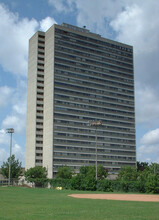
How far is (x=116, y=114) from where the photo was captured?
6486 inches

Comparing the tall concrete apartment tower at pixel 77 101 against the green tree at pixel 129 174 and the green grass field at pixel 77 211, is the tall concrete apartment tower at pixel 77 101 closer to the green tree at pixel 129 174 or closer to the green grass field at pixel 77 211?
the green tree at pixel 129 174

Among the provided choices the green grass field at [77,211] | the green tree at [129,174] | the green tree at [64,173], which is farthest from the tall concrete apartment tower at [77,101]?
the green grass field at [77,211]

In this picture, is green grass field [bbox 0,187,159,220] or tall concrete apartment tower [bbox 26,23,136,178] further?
tall concrete apartment tower [bbox 26,23,136,178]

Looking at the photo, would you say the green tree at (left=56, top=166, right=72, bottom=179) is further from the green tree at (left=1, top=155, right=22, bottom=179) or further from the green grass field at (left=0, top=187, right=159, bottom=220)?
the green grass field at (left=0, top=187, right=159, bottom=220)

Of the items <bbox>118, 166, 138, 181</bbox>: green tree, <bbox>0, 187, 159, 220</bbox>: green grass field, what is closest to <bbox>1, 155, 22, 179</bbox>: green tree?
<bbox>118, 166, 138, 181</bbox>: green tree

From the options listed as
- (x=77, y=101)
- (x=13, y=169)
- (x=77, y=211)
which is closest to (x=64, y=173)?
(x=13, y=169)

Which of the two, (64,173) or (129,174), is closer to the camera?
(64,173)

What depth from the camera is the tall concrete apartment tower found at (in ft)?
475

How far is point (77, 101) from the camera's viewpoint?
15188 centimetres

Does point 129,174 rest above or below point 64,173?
below

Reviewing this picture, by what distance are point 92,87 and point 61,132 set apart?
98.1 ft

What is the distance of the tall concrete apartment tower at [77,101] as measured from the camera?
14488 cm

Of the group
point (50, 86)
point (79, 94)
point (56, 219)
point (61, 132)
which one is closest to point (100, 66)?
point (79, 94)

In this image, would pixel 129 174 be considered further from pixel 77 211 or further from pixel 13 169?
pixel 77 211
